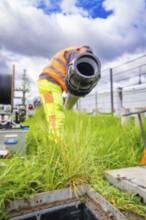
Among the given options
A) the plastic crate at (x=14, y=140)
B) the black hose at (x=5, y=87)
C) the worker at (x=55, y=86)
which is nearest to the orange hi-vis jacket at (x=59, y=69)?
the worker at (x=55, y=86)

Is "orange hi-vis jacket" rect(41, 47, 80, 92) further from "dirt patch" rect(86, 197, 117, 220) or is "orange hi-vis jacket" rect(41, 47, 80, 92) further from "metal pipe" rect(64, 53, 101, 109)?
"dirt patch" rect(86, 197, 117, 220)

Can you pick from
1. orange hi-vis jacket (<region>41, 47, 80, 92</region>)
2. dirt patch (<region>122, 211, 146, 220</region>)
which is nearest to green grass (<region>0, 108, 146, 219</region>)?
dirt patch (<region>122, 211, 146, 220</region>)

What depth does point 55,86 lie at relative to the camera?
2.16 metres

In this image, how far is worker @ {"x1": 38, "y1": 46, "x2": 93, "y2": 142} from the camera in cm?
204

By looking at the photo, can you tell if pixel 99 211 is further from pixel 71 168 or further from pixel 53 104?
pixel 53 104

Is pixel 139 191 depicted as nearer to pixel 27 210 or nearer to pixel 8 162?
pixel 27 210

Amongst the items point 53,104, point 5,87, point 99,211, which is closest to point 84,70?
point 53,104

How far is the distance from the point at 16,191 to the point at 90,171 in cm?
55

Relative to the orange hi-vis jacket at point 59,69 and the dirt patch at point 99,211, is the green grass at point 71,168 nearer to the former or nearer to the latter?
the dirt patch at point 99,211

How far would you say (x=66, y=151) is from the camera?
155 centimetres

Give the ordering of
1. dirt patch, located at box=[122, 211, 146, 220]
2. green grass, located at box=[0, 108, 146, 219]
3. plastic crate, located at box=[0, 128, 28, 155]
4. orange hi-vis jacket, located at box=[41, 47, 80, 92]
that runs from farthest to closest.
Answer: orange hi-vis jacket, located at box=[41, 47, 80, 92] < plastic crate, located at box=[0, 128, 28, 155] < green grass, located at box=[0, 108, 146, 219] < dirt patch, located at box=[122, 211, 146, 220]

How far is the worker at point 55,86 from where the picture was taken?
6.70 ft

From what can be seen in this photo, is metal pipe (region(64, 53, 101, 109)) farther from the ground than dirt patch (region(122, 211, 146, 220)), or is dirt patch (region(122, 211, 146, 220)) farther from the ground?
metal pipe (region(64, 53, 101, 109))

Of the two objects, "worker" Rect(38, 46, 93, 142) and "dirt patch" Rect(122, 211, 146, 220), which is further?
"worker" Rect(38, 46, 93, 142)
